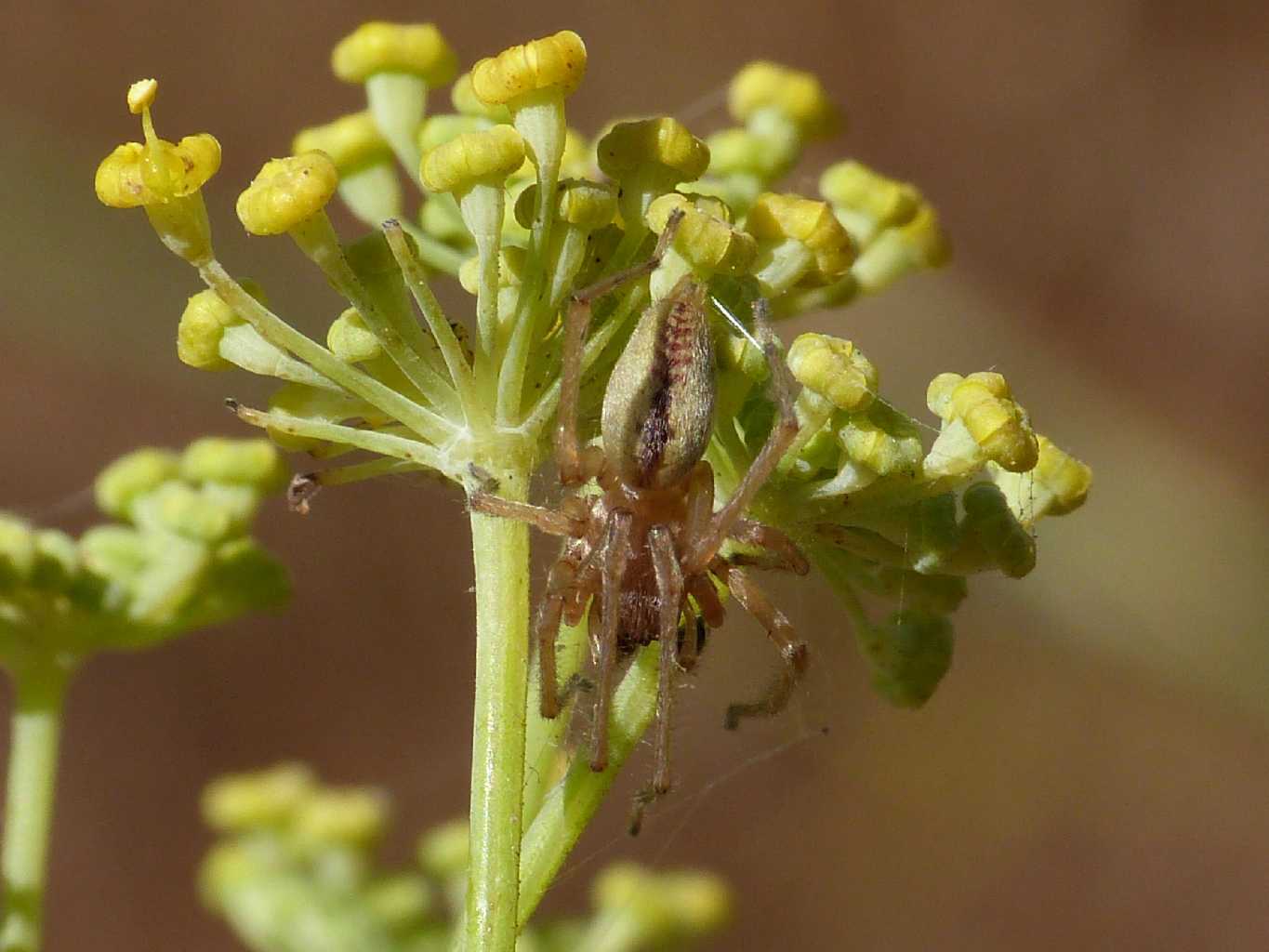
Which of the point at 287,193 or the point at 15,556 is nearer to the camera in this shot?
the point at 287,193

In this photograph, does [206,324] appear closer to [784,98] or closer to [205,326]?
[205,326]

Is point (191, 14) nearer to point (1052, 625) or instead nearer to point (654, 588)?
point (1052, 625)

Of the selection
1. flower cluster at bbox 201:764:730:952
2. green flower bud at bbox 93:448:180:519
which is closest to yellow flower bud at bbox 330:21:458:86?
green flower bud at bbox 93:448:180:519

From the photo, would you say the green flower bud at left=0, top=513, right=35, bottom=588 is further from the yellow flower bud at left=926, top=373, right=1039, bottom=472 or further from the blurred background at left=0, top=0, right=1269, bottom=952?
the blurred background at left=0, top=0, right=1269, bottom=952

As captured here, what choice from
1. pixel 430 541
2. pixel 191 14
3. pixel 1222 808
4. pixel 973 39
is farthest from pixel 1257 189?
pixel 191 14

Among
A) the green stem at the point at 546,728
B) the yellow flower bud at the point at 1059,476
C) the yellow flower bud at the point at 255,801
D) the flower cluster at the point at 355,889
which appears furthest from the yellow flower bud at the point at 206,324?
the yellow flower bud at the point at 255,801

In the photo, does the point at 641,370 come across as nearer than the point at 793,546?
Yes

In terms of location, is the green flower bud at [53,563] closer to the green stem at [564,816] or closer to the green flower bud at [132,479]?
the green flower bud at [132,479]

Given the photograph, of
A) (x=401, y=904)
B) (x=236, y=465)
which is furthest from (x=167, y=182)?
(x=401, y=904)
